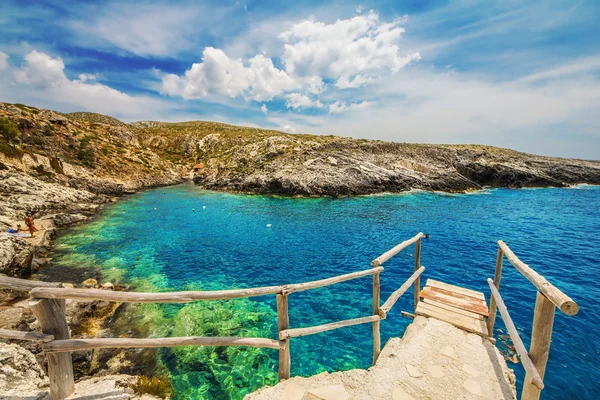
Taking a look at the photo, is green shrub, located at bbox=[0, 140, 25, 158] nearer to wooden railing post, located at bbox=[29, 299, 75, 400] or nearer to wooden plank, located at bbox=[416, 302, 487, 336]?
wooden railing post, located at bbox=[29, 299, 75, 400]

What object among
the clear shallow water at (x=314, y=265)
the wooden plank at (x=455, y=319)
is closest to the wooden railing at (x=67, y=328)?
the clear shallow water at (x=314, y=265)

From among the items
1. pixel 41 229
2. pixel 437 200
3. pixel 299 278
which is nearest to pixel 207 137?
pixel 41 229

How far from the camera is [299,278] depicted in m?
17.7

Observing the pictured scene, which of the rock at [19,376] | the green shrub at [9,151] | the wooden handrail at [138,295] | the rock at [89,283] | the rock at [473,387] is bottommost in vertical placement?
the rock at [89,283]

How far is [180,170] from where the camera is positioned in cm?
8806

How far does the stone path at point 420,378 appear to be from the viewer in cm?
533

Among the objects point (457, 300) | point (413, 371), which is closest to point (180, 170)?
point (457, 300)

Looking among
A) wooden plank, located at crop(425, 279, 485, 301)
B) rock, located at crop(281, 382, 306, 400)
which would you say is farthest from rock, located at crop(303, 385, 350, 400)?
wooden plank, located at crop(425, 279, 485, 301)

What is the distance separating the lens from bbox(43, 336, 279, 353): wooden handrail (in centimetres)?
487

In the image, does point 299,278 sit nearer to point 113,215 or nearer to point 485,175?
point 113,215

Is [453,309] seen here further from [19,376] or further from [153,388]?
[19,376]

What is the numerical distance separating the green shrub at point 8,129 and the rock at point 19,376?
196 ft

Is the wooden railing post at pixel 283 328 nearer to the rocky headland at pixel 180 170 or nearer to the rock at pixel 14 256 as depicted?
the rocky headland at pixel 180 170

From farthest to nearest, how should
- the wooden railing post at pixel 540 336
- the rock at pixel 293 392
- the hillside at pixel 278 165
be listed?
the hillside at pixel 278 165 < the rock at pixel 293 392 < the wooden railing post at pixel 540 336
